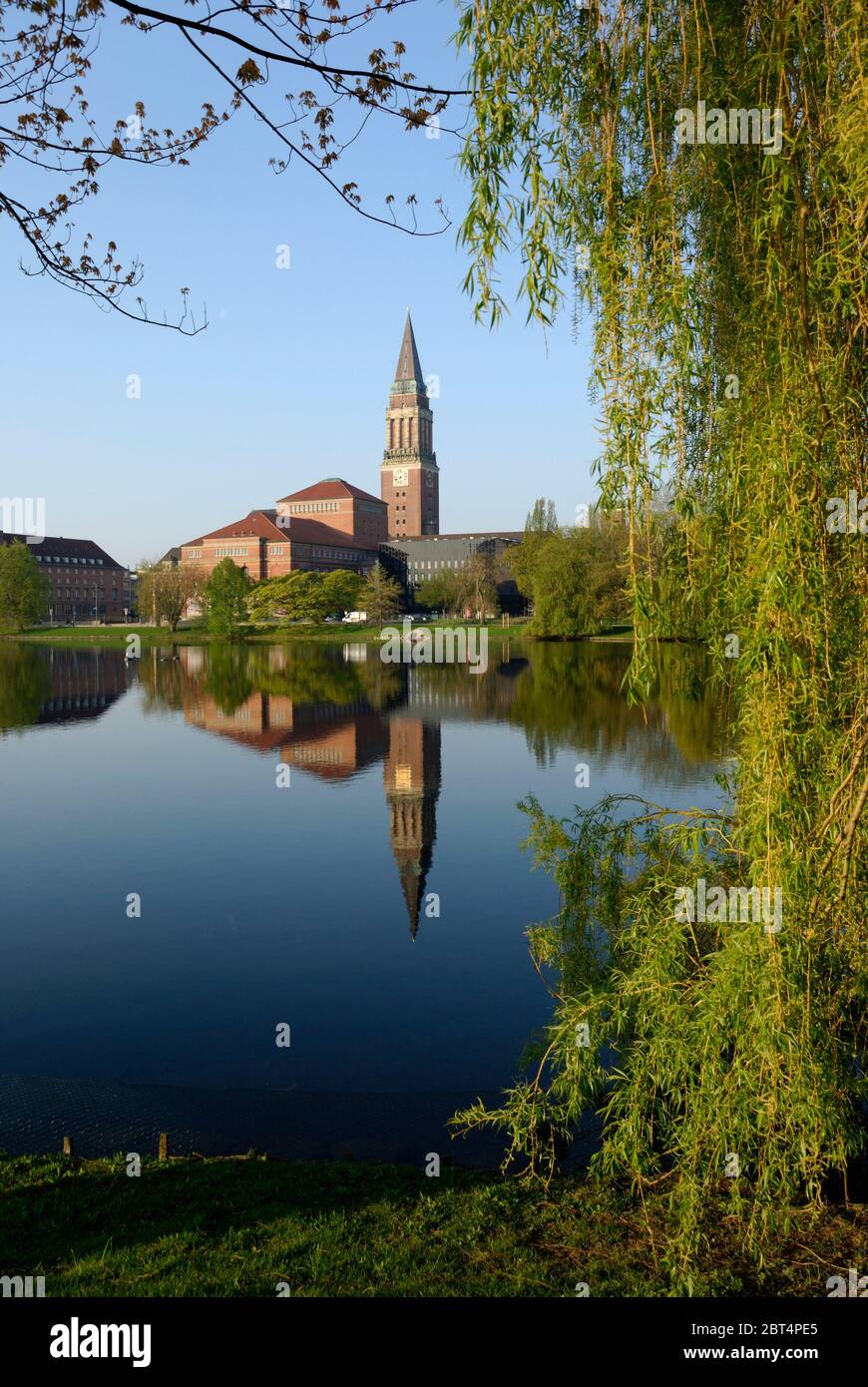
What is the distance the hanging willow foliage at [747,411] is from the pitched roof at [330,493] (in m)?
155

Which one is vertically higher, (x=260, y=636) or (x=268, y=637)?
(x=260, y=636)

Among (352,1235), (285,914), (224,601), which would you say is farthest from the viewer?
(224,601)

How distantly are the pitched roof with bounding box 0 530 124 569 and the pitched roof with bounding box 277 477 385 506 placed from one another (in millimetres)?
33200

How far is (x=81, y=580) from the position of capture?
159 metres

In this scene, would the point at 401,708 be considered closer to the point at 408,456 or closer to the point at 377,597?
the point at 377,597

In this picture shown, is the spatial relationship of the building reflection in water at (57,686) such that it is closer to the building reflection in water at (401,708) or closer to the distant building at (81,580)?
the building reflection in water at (401,708)

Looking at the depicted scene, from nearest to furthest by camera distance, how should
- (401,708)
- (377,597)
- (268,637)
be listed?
(401,708) → (268,637) → (377,597)

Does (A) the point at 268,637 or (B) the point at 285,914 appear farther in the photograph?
(A) the point at 268,637

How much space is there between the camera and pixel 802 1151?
5648mm

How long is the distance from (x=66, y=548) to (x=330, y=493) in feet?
148

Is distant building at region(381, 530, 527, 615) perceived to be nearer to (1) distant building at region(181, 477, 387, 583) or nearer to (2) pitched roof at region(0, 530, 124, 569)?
(1) distant building at region(181, 477, 387, 583)

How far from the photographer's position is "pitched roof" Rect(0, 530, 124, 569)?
6004 inches

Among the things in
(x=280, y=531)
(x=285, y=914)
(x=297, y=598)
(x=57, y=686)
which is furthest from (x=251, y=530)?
(x=285, y=914)

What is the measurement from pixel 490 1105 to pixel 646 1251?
3.33m
